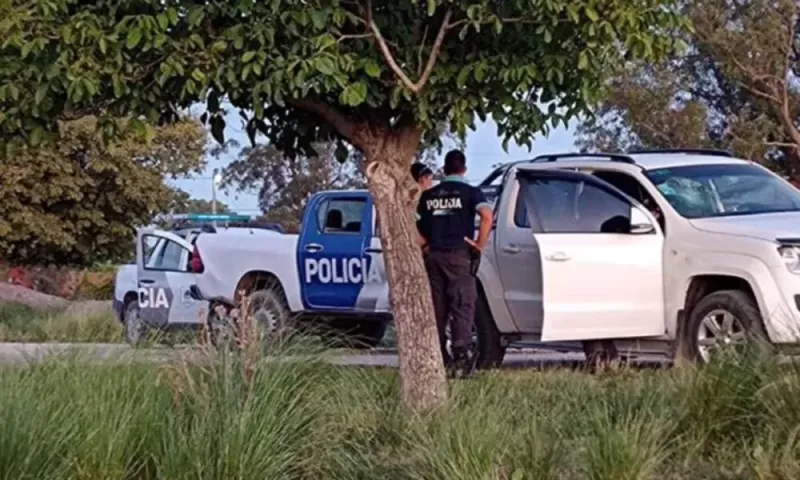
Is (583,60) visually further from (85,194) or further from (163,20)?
(85,194)

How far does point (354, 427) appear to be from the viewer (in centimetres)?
779

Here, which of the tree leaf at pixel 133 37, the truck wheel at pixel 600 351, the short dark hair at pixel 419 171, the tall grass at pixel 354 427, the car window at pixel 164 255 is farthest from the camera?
the car window at pixel 164 255

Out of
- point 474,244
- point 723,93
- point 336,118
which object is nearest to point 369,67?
point 336,118

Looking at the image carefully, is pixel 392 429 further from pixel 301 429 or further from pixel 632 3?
pixel 632 3

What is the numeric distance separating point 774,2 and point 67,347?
878 inches

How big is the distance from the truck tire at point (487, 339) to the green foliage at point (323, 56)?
3.77 metres

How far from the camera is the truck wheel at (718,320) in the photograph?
10070 mm

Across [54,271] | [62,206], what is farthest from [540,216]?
[54,271]

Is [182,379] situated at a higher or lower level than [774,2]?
lower

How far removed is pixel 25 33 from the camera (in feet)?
23.9

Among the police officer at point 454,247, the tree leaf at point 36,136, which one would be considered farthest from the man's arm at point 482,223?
the tree leaf at point 36,136

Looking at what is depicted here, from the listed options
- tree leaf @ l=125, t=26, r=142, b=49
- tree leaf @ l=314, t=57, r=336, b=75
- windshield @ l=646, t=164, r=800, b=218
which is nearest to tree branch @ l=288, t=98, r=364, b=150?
tree leaf @ l=314, t=57, r=336, b=75

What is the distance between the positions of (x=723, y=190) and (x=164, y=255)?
36.8ft

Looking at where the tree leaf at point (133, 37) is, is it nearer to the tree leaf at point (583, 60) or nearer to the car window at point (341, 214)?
the tree leaf at point (583, 60)
